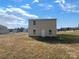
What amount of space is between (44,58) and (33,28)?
2553 cm

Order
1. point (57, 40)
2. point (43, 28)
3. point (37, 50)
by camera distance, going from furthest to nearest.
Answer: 1. point (43, 28)
2. point (57, 40)
3. point (37, 50)

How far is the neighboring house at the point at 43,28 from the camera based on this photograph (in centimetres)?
4100

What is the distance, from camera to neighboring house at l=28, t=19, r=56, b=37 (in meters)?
41.0

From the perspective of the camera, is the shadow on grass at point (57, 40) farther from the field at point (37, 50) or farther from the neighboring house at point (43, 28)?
the field at point (37, 50)

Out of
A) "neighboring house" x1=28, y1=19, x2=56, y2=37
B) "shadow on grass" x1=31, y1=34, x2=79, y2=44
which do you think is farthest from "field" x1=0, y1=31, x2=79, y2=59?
"neighboring house" x1=28, y1=19, x2=56, y2=37

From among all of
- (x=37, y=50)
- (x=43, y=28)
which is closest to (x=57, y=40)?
(x=43, y=28)

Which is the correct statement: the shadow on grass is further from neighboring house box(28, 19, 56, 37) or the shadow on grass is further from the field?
the field

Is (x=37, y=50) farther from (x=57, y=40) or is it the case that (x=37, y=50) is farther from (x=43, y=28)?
(x=43, y=28)

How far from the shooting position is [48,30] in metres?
41.1

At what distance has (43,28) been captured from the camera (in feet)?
135

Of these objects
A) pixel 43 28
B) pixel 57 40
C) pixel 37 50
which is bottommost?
pixel 57 40

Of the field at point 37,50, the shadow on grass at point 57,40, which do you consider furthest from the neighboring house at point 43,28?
the field at point 37,50

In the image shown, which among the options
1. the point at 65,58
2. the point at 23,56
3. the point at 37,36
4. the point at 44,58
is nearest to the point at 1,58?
the point at 23,56

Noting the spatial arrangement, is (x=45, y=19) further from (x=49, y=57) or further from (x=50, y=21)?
(x=49, y=57)
